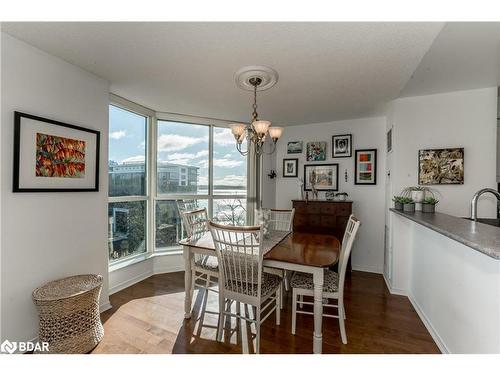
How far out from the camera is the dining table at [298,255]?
1732mm

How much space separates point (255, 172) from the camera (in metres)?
4.10

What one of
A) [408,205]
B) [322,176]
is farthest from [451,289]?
[322,176]

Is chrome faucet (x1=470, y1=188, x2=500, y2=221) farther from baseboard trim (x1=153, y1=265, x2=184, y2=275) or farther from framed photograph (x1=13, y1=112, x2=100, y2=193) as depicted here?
baseboard trim (x1=153, y1=265, x2=184, y2=275)

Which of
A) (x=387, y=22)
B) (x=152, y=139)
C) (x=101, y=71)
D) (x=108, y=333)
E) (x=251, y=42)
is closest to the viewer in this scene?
(x=387, y=22)

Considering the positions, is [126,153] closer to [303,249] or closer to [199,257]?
[199,257]

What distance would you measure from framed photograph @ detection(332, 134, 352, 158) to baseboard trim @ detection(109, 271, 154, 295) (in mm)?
3477

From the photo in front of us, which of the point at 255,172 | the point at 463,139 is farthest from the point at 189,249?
the point at 463,139

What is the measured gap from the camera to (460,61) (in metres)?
2.02

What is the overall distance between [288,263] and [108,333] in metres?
1.73

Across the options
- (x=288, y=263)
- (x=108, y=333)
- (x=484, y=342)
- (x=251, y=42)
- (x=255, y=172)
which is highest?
(x=251, y=42)

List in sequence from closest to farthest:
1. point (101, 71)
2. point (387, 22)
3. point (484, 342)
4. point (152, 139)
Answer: point (484, 342) → point (387, 22) → point (101, 71) → point (152, 139)

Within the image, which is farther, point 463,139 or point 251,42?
point 463,139

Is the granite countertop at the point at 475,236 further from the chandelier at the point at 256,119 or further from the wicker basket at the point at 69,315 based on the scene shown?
the wicker basket at the point at 69,315
